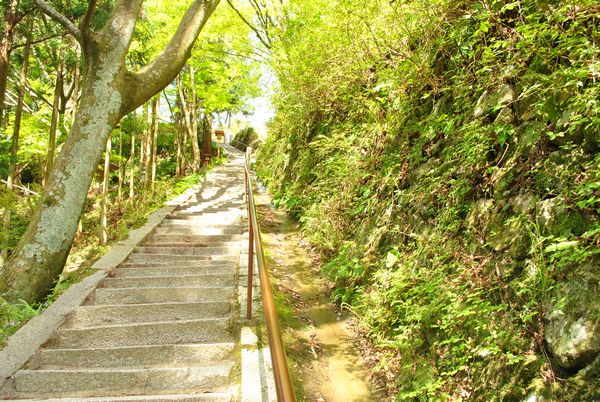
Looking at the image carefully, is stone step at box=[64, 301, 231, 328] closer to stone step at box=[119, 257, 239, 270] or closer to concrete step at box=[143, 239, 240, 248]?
stone step at box=[119, 257, 239, 270]

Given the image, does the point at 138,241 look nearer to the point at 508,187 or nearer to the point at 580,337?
the point at 508,187

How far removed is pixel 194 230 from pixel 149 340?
3.59 meters

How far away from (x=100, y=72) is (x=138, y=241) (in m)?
2.64

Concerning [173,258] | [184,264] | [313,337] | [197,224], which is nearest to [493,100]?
[313,337]

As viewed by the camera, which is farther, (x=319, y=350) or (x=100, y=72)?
(x=100, y=72)

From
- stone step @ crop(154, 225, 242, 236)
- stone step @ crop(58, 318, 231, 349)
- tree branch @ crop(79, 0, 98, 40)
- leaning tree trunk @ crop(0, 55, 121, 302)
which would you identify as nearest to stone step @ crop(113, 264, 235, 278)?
leaning tree trunk @ crop(0, 55, 121, 302)

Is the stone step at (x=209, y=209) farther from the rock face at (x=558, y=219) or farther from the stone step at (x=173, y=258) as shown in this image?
the rock face at (x=558, y=219)

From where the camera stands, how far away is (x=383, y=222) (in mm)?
4812

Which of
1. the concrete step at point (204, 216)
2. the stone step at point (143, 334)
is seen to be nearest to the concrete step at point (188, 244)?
the concrete step at point (204, 216)

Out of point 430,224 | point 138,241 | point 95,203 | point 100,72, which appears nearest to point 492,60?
point 430,224

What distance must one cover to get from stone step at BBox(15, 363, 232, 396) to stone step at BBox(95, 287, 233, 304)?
1.23m

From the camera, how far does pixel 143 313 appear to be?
13.1 feet

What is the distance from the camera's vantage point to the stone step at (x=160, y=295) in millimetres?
4293

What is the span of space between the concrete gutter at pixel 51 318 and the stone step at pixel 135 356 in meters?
0.14
